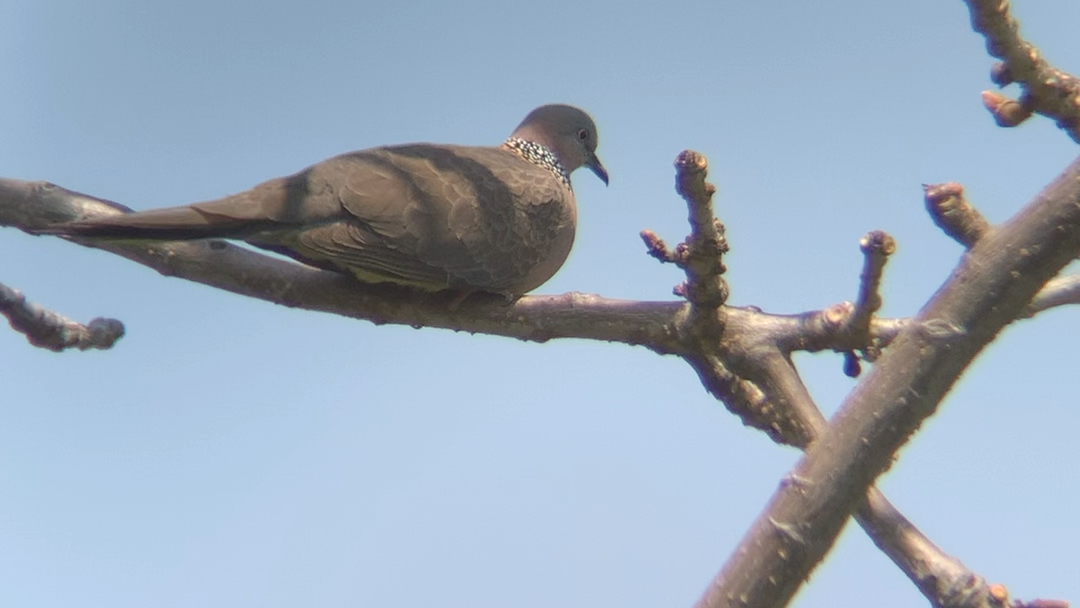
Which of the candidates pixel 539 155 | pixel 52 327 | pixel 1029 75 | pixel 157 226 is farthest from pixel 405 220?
pixel 1029 75

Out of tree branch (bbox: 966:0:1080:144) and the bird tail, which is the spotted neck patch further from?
tree branch (bbox: 966:0:1080:144)

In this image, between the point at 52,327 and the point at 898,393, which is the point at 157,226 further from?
the point at 898,393

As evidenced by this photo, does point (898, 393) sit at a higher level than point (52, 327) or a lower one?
higher

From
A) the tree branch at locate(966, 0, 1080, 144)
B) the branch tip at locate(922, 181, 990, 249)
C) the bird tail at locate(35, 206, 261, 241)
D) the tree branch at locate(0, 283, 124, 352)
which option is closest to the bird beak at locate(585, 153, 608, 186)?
the bird tail at locate(35, 206, 261, 241)

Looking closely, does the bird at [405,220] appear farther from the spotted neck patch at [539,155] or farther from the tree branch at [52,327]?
the spotted neck patch at [539,155]

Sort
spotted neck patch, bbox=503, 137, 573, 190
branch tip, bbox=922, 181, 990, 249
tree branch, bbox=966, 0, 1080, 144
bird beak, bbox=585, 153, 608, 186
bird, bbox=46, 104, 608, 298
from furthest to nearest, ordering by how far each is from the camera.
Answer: bird beak, bbox=585, 153, 608, 186, spotted neck patch, bbox=503, 137, 573, 190, bird, bbox=46, 104, 608, 298, tree branch, bbox=966, 0, 1080, 144, branch tip, bbox=922, 181, 990, 249

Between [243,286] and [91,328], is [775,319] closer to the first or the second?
[243,286]

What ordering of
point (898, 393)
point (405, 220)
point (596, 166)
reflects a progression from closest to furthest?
1. point (898, 393)
2. point (405, 220)
3. point (596, 166)
